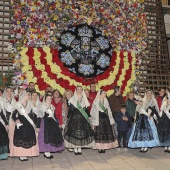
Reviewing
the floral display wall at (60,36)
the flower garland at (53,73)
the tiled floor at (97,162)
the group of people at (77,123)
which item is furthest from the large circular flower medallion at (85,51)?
the tiled floor at (97,162)

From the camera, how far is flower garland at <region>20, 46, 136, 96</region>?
682 cm

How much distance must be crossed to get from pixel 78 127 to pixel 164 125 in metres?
1.85

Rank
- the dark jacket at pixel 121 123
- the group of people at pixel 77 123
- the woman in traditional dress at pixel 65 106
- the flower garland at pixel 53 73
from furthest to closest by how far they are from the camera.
→ the flower garland at pixel 53 73 < the dark jacket at pixel 121 123 < the woman in traditional dress at pixel 65 106 < the group of people at pixel 77 123

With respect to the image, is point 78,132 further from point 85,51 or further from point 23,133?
point 85,51

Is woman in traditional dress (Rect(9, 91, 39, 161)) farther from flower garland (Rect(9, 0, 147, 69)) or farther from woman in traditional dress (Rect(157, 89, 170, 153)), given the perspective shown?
woman in traditional dress (Rect(157, 89, 170, 153))

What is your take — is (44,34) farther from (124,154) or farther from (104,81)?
(124,154)

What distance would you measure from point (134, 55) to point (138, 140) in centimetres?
346

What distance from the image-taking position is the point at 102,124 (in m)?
5.19

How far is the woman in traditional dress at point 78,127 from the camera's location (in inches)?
194

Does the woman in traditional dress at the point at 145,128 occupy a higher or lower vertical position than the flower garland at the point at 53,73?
lower

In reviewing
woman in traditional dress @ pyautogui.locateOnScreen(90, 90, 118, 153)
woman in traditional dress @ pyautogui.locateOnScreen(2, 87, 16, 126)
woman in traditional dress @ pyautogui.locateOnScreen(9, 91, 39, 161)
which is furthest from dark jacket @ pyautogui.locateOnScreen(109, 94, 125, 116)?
woman in traditional dress @ pyautogui.locateOnScreen(2, 87, 16, 126)

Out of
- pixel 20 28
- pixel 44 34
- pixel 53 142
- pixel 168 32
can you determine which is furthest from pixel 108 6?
pixel 53 142

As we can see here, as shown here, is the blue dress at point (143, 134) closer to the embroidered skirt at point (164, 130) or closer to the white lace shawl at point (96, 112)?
the embroidered skirt at point (164, 130)

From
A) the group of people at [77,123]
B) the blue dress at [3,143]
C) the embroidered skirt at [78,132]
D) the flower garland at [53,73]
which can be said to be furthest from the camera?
the flower garland at [53,73]
